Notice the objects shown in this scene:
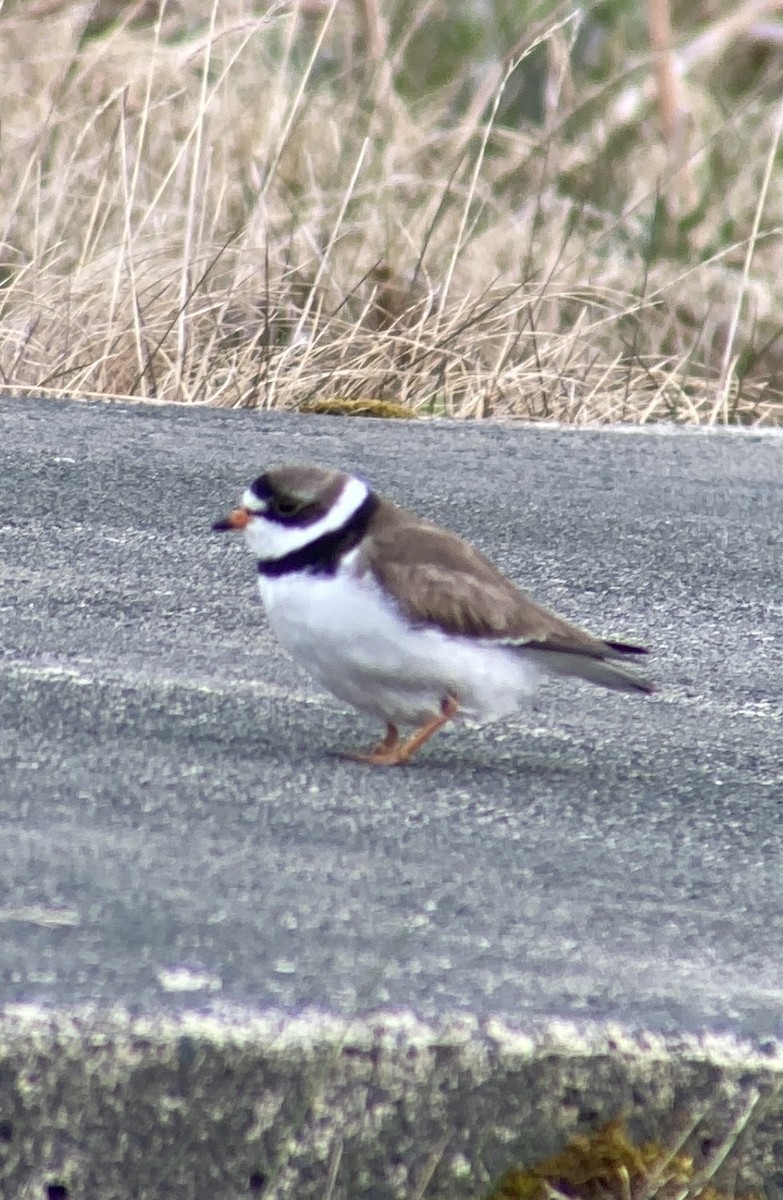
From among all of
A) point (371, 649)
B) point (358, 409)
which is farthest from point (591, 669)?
point (358, 409)

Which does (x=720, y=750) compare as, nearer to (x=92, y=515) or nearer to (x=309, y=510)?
(x=309, y=510)

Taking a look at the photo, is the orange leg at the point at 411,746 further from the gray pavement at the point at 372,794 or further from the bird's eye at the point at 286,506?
the bird's eye at the point at 286,506

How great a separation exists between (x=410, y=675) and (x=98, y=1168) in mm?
1209

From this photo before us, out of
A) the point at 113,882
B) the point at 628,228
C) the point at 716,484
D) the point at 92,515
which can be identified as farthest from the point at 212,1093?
the point at 628,228

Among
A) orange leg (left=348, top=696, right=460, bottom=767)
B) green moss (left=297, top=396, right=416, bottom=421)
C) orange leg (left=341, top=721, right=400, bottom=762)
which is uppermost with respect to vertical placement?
orange leg (left=348, top=696, right=460, bottom=767)

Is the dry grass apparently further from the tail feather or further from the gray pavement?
the tail feather

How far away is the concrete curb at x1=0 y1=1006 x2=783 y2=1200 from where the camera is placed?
5.98 feet

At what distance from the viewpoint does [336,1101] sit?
188cm

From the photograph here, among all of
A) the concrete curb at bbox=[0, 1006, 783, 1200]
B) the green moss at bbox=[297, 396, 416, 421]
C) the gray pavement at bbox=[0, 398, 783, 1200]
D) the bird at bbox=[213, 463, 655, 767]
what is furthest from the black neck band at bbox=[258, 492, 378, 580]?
the green moss at bbox=[297, 396, 416, 421]

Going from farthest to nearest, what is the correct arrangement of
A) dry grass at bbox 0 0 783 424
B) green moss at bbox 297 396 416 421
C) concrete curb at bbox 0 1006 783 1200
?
dry grass at bbox 0 0 783 424 → green moss at bbox 297 396 416 421 → concrete curb at bbox 0 1006 783 1200

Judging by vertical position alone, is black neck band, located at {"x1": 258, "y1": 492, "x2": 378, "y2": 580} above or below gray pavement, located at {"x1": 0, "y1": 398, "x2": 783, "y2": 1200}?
above

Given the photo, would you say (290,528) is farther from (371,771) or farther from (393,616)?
(371,771)

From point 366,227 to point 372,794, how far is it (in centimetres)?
429

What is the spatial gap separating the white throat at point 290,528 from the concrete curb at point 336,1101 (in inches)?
45.5
